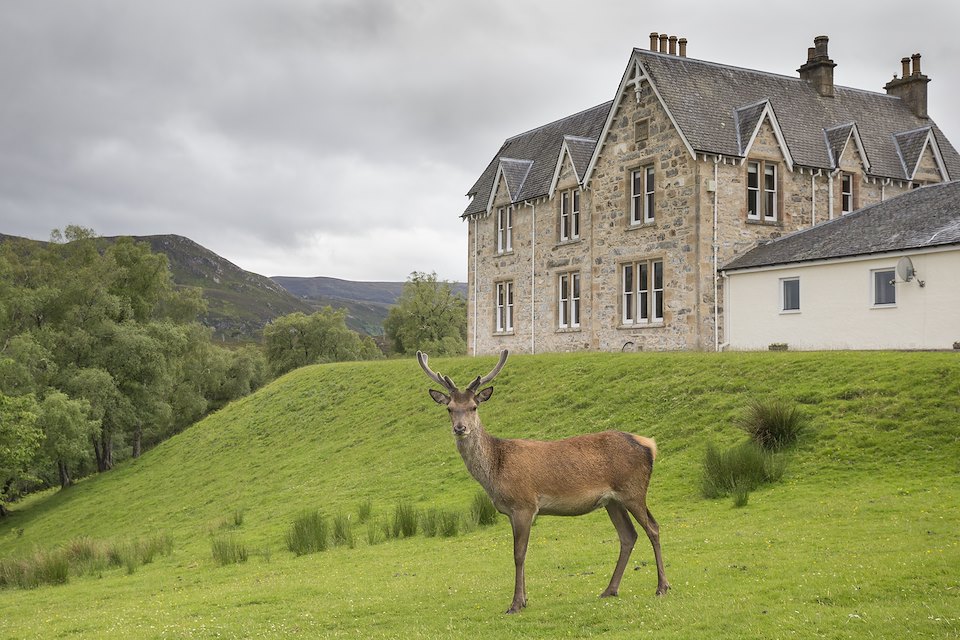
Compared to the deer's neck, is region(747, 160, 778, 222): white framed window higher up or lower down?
higher up

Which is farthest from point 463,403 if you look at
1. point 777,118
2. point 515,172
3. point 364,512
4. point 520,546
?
point 515,172

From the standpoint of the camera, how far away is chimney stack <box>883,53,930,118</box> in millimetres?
47094

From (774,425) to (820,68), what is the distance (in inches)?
1147

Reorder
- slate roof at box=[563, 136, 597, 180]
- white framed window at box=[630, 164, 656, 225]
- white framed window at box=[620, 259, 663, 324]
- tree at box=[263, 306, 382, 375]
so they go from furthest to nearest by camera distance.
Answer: tree at box=[263, 306, 382, 375], slate roof at box=[563, 136, 597, 180], white framed window at box=[630, 164, 656, 225], white framed window at box=[620, 259, 663, 324]

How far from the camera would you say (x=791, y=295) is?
34000 mm

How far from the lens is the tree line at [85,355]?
50719 millimetres

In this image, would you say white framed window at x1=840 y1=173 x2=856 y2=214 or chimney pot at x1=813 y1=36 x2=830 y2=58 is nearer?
white framed window at x1=840 y1=173 x2=856 y2=214

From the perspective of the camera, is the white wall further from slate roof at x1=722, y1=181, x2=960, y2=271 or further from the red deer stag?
the red deer stag

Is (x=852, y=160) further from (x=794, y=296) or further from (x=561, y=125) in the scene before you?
(x=561, y=125)

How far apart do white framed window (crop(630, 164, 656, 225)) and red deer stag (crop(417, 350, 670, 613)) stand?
2941cm

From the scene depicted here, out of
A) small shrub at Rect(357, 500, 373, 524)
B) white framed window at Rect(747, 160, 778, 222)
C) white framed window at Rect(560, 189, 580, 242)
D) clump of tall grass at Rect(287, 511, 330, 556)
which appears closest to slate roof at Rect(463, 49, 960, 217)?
white framed window at Rect(747, 160, 778, 222)

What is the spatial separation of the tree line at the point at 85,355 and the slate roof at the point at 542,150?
24.0 metres

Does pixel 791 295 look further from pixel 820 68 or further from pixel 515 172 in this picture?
pixel 515 172

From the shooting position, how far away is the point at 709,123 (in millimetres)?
38031
